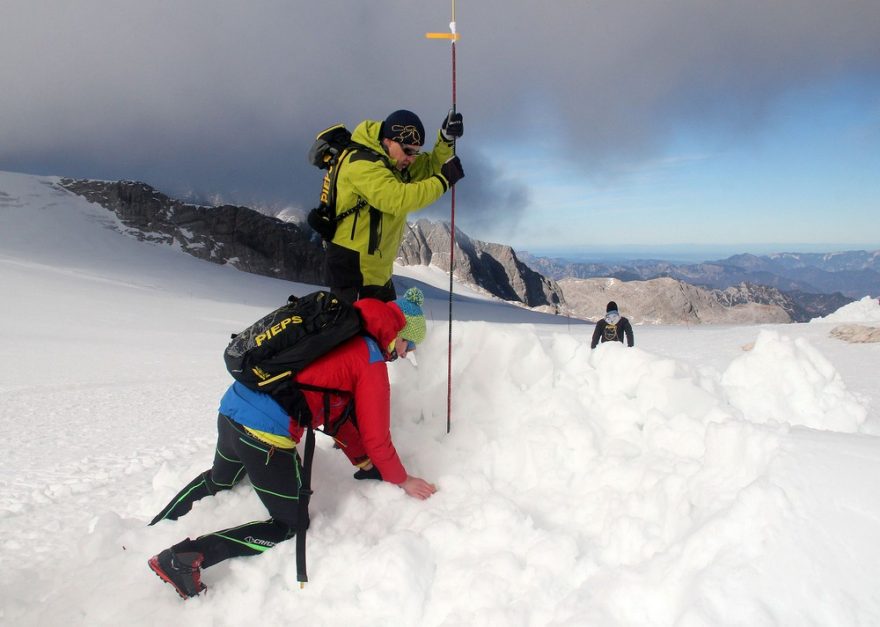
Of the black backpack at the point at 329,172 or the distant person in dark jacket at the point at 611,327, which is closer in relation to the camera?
the black backpack at the point at 329,172

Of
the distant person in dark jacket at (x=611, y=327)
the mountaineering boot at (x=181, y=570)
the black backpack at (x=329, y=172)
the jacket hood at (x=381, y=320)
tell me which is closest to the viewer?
the mountaineering boot at (x=181, y=570)

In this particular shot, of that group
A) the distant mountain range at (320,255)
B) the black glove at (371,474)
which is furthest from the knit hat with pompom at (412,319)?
the distant mountain range at (320,255)

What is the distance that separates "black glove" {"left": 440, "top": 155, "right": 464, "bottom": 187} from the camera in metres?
3.46

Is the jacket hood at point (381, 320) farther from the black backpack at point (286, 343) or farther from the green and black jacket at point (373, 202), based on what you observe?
the green and black jacket at point (373, 202)

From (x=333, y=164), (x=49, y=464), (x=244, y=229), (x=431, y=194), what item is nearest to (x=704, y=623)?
(x=431, y=194)

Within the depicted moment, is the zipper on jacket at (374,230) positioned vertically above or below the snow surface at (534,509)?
above

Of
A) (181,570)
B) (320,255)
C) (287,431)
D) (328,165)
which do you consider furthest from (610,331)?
(320,255)

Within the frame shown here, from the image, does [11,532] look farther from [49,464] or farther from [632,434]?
[632,434]

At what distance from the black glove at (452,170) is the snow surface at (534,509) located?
1.20m

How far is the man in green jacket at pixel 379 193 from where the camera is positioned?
10.6ft

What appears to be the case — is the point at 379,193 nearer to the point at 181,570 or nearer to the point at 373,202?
the point at 373,202

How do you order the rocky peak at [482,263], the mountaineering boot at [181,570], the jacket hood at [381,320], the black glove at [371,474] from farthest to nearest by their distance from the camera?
the rocky peak at [482,263] < the black glove at [371,474] < the jacket hood at [381,320] < the mountaineering boot at [181,570]

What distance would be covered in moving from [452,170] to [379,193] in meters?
0.56

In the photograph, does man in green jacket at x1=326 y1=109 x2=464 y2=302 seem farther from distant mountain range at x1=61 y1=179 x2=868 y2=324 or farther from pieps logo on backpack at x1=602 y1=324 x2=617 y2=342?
distant mountain range at x1=61 y1=179 x2=868 y2=324
